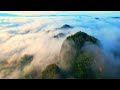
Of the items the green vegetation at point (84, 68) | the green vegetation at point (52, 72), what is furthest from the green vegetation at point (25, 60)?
the green vegetation at point (84, 68)

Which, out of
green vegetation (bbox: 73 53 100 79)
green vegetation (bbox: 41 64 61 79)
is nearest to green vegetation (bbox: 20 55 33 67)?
green vegetation (bbox: 41 64 61 79)

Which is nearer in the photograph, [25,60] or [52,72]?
[52,72]

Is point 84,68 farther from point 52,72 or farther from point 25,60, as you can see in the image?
point 25,60

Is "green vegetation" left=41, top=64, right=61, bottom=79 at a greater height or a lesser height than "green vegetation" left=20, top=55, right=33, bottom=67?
lesser

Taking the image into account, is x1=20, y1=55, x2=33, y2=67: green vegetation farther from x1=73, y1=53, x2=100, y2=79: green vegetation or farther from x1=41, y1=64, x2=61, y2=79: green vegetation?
x1=73, y1=53, x2=100, y2=79: green vegetation

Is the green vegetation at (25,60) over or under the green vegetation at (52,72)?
over

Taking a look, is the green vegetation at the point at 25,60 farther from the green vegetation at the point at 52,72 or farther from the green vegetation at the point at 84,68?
the green vegetation at the point at 84,68

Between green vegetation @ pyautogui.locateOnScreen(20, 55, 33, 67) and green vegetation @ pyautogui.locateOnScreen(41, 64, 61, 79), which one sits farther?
green vegetation @ pyautogui.locateOnScreen(20, 55, 33, 67)

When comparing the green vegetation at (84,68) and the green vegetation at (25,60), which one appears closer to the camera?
the green vegetation at (84,68)

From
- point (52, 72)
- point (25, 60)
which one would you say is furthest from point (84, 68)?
point (25, 60)
